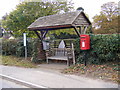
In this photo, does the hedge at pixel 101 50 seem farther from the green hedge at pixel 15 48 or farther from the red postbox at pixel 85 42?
the green hedge at pixel 15 48

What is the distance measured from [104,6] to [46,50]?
1846 centimetres

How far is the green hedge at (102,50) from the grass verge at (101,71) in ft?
1.55

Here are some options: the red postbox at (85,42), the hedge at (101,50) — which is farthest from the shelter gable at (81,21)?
the red postbox at (85,42)

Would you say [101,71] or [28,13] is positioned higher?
[28,13]

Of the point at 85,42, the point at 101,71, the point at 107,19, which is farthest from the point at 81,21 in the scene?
the point at 107,19

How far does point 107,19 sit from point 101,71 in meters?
18.7

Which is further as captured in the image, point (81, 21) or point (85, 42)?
point (81, 21)

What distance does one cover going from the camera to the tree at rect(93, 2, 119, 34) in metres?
21.4

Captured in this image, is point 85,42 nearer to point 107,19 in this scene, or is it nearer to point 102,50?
point 102,50

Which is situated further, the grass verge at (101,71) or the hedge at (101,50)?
the hedge at (101,50)

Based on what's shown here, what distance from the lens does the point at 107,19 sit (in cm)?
2338

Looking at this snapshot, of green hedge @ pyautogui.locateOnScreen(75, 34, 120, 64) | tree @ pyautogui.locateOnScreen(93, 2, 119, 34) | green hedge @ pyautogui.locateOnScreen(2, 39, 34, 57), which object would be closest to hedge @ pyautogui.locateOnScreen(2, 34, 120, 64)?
green hedge @ pyautogui.locateOnScreen(75, 34, 120, 64)

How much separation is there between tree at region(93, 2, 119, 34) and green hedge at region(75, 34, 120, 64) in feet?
47.3

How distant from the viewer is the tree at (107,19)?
2138 centimetres
